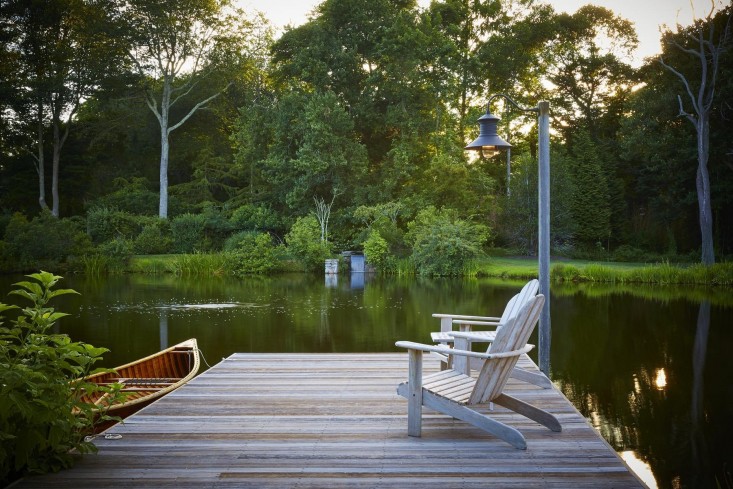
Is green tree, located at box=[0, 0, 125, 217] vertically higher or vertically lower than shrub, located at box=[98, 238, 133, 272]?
higher

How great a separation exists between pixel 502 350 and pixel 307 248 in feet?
74.8

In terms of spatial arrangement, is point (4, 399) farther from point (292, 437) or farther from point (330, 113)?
point (330, 113)

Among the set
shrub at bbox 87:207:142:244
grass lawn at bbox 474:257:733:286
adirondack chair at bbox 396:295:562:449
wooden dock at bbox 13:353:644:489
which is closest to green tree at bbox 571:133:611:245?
grass lawn at bbox 474:257:733:286

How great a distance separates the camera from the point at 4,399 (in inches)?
135

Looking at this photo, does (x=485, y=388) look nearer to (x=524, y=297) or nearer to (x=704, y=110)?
(x=524, y=297)

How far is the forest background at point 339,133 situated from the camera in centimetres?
2670

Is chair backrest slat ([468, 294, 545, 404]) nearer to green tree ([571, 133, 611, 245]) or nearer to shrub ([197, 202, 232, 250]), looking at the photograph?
green tree ([571, 133, 611, 245])

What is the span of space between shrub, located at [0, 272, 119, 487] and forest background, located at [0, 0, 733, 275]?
70.0 ft

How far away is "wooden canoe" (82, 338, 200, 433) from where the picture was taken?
570 cm

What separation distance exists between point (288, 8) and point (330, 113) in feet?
28.5

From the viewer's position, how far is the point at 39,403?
3.61m

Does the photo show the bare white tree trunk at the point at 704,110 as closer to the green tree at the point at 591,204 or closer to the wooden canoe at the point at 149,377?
the green tree at the point at 591,204

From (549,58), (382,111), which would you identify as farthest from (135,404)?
(549,58)

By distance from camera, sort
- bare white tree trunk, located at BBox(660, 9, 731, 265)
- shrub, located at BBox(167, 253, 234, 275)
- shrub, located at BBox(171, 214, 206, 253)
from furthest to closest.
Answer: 1. shrub, located at BBox(171, 214, 206, 253)
2. shrub, located at BBox(167, 253, 234, 275)
3. bare white tree trunk, located at BBox(660, 9, 731, 265)
